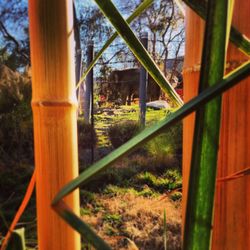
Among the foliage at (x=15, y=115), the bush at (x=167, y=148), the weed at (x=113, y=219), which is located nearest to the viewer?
the weed at (x=113, y=219)

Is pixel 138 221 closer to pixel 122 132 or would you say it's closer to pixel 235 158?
pixel 122 132

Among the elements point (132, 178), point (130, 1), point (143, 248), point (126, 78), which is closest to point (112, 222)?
point (143, 248)

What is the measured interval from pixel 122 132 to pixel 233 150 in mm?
3082

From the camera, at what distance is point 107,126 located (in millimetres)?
3389

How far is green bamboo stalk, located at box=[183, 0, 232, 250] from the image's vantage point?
13cm

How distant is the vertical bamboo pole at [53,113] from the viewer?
198 mm

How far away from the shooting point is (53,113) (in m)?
0.21

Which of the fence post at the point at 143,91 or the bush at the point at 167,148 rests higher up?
the fence post at the point at 143,91

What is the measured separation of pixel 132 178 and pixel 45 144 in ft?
8.39

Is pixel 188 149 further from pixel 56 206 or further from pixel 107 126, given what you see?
pixel 107 126

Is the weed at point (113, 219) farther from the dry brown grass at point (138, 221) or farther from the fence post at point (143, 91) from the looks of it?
the fence post at point (143, 91)

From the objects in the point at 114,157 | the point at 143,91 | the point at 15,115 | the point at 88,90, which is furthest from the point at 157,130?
the point at 15,115

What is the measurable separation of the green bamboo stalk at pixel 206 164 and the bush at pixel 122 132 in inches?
121

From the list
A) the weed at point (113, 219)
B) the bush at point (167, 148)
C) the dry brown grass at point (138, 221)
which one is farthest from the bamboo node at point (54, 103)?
the bush at point (167, 148)
